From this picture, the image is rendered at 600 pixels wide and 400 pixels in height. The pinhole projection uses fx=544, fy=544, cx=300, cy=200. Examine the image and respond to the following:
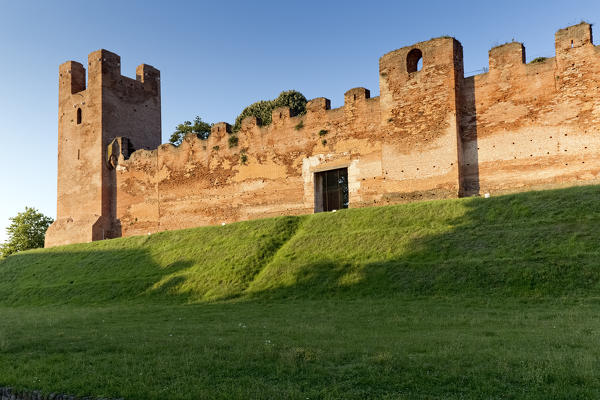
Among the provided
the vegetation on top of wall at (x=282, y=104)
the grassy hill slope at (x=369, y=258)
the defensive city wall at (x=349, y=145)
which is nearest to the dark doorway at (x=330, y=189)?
the defensive city wall at (x=349, y=145)

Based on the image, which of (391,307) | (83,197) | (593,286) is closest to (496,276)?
(593,286)

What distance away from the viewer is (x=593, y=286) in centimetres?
890

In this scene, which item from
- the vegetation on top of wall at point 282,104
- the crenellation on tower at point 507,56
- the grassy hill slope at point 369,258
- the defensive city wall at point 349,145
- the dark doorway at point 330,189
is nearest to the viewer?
the grassy hill slope at point 369,258

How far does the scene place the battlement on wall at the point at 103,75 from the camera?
2630 cm

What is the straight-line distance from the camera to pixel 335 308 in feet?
31.4

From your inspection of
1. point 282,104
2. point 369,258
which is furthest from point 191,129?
point 369,258

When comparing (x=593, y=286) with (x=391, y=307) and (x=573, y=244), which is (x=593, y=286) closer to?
(x=573, y=244)

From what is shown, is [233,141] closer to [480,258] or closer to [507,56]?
[507,56]

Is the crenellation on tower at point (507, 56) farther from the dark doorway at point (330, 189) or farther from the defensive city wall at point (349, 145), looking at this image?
the dark doorway at point (330, 189)

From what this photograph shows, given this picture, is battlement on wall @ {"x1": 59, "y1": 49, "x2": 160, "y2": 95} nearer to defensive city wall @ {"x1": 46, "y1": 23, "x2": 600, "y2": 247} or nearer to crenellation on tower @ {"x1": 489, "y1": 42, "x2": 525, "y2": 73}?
defensive city wall @ {"x1": 46, "y1": 23, "x2": 600, "y2": 247}

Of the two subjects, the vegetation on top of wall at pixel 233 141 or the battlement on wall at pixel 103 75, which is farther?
the battlement on wall at pixel 103 75

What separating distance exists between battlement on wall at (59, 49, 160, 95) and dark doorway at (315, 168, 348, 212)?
1252 centimetres

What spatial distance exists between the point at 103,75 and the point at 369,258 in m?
19.2

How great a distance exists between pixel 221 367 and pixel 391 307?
4.48 metres
